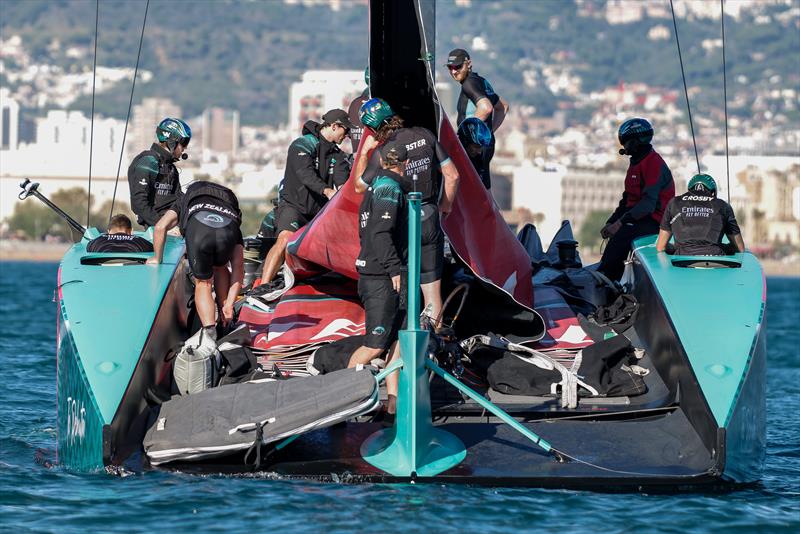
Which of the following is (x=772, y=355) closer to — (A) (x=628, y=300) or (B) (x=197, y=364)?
(A) (x=628, y=300)

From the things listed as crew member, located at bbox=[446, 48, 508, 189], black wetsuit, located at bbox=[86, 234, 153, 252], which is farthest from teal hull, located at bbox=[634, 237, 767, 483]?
black wetsuit, located at bbox=[86, 234, 153, 252]

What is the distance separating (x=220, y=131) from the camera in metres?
184

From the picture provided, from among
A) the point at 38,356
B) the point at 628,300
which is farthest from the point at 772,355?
the point at 628,300

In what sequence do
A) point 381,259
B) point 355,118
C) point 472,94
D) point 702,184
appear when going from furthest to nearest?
point 355,118 → point 472,94 → point 702,184 → point 381,259

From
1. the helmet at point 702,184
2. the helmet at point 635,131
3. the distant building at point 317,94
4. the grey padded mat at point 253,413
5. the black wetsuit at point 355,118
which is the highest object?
the distant building at point 317,94

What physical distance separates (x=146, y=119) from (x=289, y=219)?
177m

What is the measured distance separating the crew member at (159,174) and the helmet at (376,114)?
66.3 inches

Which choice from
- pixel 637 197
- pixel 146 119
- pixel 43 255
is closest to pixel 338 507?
pixel 637 197

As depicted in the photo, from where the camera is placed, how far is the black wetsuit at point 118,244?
823 centimetres

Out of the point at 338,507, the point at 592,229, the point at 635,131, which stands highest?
the point at 592,229

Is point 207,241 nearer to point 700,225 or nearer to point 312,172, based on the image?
point 312,172

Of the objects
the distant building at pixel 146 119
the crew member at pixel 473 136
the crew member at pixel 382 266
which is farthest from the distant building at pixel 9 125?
the crew member at pixel 382 266

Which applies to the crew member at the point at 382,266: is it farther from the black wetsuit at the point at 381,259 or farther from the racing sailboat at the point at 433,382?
the racing sailboat at the point at 433,382

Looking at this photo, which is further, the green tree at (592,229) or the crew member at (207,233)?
the green tree at (592,229)
